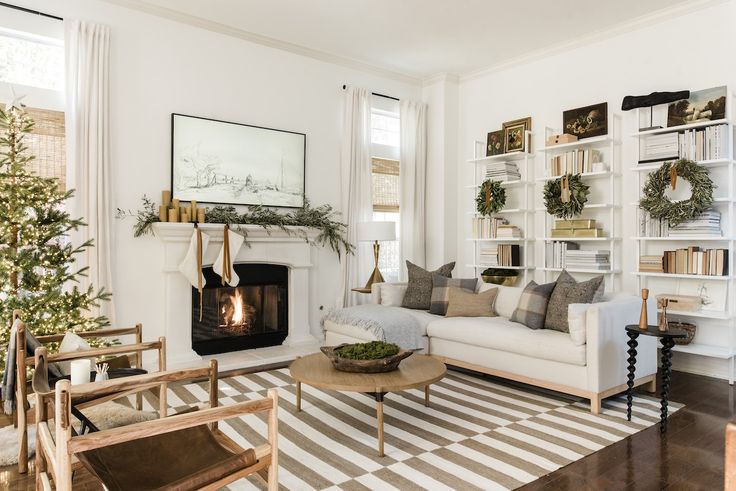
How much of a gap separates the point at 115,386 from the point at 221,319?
337 cm

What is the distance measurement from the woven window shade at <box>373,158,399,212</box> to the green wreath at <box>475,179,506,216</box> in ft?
3.76

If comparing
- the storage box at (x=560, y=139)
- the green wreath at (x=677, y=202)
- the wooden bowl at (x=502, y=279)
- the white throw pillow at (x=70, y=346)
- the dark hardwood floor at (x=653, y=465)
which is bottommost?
the dark hardwood floor at (x=653, y=465)

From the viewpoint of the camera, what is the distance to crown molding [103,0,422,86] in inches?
190

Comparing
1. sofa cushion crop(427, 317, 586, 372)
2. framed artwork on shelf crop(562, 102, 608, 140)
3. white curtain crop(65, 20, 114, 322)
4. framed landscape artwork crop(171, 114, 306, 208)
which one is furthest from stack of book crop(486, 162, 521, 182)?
white curtain crop(65, 20, 114, 322)

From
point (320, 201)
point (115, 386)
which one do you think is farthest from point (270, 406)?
point (320, 201)

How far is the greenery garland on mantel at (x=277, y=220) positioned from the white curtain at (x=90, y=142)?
10.4 inches

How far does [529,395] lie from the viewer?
156 inches

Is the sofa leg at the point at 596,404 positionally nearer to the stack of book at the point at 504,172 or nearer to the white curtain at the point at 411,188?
the stack of book at the point at 504,172

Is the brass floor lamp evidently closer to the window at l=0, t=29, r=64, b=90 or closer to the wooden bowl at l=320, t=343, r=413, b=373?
the wooden bowl at l=320, t=343, r=413, b=373

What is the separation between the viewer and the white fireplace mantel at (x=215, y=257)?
189 inches

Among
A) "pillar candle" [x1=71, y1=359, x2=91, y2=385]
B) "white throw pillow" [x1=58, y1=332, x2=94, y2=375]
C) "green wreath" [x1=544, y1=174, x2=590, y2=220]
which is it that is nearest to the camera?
"pillar candle" [x1=71, y1=359, x2=91, y2=385]

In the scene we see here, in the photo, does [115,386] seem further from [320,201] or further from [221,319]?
[320,201]

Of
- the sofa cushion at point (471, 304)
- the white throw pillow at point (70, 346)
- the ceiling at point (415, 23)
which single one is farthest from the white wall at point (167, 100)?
the sofa cushion at point (471, 304)

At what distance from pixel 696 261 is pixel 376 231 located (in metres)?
3.05
